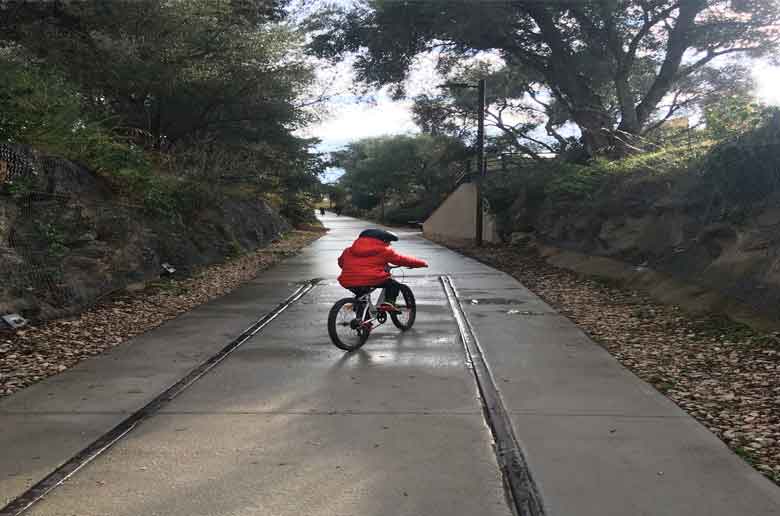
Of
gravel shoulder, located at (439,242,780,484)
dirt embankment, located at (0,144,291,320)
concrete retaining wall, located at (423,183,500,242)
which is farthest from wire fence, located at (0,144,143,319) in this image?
concrete retaining wall, located at (423,183,500,242)

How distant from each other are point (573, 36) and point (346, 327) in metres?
16.1

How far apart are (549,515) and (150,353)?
5.01m

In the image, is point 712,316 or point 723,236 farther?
point 723,236

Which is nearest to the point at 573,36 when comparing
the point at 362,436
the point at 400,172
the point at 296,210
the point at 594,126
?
the point at 594,126

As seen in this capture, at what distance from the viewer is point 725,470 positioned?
13.5ft

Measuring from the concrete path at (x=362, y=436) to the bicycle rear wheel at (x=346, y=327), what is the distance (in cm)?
19

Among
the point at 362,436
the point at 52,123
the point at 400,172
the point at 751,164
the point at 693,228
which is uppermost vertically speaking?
the point at 400,172

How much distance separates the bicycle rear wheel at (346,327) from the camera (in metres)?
7.43

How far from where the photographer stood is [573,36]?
68.3 feet

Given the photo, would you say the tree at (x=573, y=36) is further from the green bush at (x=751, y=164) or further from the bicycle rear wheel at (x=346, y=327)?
the bicycle rear wheel at (x=346, y=327)

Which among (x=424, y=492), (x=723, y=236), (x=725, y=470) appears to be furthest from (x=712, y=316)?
(x=424, y=492)

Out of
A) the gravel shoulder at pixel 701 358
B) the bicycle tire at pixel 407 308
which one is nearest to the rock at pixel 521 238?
the gravel shoulder at pixel 701 358

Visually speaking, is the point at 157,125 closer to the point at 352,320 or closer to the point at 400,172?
the point at 352,320

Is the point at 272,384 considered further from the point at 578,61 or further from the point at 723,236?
the point at 578,61
